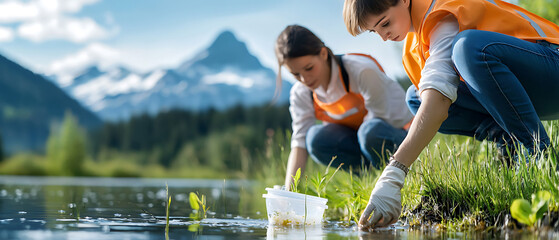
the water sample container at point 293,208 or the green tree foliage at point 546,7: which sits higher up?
the green tree foliage at point 546,7

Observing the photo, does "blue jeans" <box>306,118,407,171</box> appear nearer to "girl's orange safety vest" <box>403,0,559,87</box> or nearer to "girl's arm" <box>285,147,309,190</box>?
"girl's arm" <box>285,147,309,190</box>

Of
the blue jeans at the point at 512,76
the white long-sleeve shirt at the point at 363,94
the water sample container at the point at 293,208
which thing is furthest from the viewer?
the white long-sleeve shirt at the point at 363,94

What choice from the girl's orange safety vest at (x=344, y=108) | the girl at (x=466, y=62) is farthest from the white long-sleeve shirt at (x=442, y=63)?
the girl's orange safety vest at (x=344, y=108)

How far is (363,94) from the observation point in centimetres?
335

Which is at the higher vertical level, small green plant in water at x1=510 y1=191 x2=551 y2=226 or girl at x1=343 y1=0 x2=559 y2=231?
girl at x1=343 y1=0 x2=559 y2=231

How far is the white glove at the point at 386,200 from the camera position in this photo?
6.47 ft

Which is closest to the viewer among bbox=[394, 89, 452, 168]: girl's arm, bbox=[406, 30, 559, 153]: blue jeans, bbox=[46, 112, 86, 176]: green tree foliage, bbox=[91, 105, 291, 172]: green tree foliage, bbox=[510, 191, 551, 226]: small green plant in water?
bbox=[510, 191, 551, 226]: small green plant in water

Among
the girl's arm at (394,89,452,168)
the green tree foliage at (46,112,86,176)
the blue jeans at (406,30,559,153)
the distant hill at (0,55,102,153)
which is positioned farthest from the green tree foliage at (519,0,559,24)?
the distant hill at (0,55,102,153)

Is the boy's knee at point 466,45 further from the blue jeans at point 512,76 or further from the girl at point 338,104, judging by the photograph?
the girl at point 338,104

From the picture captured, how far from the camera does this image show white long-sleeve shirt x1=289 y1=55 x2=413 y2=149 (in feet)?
10.9

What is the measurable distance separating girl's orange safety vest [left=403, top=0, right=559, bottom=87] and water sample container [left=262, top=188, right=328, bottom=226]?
32.6 inches

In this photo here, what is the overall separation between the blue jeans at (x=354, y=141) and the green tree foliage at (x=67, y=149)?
27.8 metres

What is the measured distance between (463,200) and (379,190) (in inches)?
18.7

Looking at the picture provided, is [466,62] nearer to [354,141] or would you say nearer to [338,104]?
[338,104]
